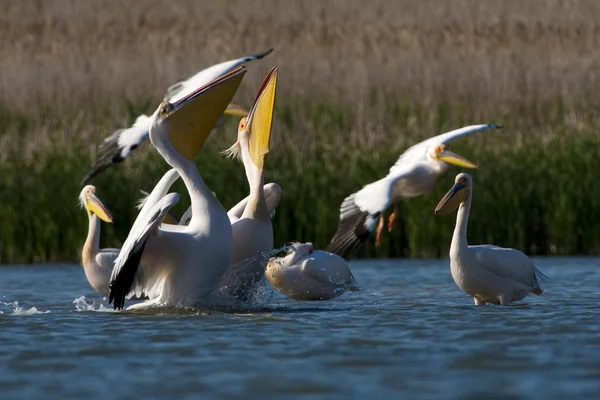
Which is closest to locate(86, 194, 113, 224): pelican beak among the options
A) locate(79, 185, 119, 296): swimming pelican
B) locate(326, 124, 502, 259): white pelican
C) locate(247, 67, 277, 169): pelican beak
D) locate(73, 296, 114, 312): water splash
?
locate(79, 185, 119, 296): swimming pelican

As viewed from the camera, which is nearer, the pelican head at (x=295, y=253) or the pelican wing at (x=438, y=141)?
the pelican head at (x=295, y=253)

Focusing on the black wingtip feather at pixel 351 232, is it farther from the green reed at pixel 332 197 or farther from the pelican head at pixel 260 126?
the green reed at pixel 332 197

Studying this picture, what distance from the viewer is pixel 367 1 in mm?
24328

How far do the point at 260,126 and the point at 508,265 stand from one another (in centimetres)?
175

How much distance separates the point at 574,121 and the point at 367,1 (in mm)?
10184

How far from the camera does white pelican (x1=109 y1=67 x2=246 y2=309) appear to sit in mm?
7379

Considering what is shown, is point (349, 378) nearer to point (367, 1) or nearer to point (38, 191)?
point (38, 191)

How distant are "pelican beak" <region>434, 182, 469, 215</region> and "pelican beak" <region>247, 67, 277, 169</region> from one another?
1385mm

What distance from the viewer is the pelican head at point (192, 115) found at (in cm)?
792

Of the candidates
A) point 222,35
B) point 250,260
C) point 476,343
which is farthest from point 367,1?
point 476,343

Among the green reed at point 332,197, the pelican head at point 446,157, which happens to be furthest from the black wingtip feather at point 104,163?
the green reed at point 332,197

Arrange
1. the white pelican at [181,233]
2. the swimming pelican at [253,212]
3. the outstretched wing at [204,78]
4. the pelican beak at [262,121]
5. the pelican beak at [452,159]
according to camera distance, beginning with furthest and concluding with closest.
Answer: the pelican beak at [452,159] < the outstretched wing at [204,78] < the pelican beak at [262,121] < the swimming pelican at [253,212] < the white pelican at [181,233]

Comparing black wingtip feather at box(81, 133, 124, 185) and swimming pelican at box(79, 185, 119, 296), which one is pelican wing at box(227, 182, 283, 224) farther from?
swimming pelican at box(79, 185, 119, 296)

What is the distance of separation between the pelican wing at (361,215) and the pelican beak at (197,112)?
1523 millimetres
